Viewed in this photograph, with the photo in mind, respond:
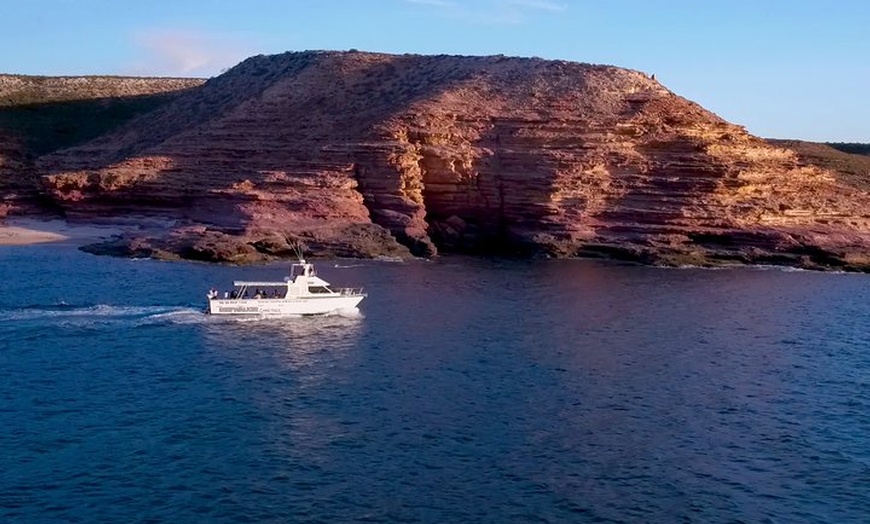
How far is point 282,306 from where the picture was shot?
4762 centimetres

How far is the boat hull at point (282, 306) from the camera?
152 ft

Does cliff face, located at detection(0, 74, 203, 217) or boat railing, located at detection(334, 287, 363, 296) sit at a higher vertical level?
cliff face, located at detection(0, 74, 203, 217)

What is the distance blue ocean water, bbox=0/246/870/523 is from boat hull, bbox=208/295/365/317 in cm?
75

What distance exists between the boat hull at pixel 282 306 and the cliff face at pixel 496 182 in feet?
51.2

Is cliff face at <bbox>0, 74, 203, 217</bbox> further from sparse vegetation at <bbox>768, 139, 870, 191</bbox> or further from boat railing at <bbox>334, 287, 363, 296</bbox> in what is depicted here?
sparse vegetation at <bbox>768, 139, 870, 191</bbox>

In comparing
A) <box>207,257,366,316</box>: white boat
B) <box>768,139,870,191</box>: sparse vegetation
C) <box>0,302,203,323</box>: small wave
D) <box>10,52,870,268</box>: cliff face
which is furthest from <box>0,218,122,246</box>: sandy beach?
<box>768,139,870,191</box>: sparse vegetation

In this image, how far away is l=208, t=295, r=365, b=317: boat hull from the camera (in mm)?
46281

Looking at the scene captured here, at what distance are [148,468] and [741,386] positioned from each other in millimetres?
21105

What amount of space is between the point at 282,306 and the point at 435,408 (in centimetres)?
1711

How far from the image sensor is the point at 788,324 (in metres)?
48.1

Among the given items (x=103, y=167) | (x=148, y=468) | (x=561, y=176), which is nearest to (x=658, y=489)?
(x=148, y=468)

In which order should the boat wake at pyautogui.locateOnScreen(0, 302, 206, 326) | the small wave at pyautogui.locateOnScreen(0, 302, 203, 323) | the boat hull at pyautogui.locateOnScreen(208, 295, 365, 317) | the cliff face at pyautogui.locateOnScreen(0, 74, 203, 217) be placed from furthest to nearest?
1. the cliff face at pyautogui.locateOnScreen(0, 74, 203, 217)
2. the boat hull at pyautogui.locateOnScreen(208, 295, 365, 317)
3. the small wave at pyautogui.locateOnScreen(0, 302, 203, 323)
4. the boat wake at pyautogui.locateOnScreen(0, 302, 206, 326)

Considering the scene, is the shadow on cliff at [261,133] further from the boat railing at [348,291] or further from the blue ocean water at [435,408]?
the blue ocean water at [435,408]

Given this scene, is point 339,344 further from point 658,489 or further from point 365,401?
point 658,489
